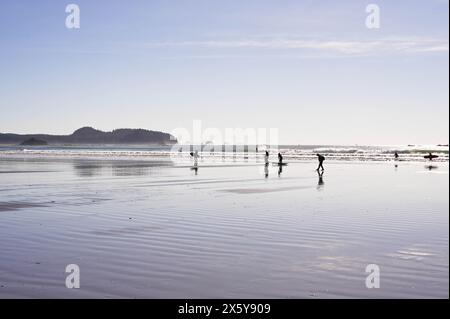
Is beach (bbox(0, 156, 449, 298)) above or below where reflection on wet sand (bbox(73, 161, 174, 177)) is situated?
below

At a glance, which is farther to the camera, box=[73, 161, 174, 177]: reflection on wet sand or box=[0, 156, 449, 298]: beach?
box=[73, 161, 174, 177]: reflection on wet sand

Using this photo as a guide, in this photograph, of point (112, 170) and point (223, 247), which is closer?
point (223, 247)

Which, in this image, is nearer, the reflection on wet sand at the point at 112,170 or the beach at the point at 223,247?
the beach at the point at 223,247

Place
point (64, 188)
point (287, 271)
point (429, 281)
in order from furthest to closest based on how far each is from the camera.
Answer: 1. point (64, 188)
2. point (287, 271)
3. point (429, 281)

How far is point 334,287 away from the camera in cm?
812

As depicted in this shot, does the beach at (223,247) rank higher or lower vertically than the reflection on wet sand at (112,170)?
lower

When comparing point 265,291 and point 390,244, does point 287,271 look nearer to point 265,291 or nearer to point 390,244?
point 265,291

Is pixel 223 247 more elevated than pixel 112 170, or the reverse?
pixel 112 170

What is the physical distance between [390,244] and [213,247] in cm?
381

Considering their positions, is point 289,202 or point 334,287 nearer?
point 334,287

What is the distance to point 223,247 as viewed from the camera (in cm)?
1115

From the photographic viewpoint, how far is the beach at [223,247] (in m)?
8.12

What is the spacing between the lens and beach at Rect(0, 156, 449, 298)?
320 inches
